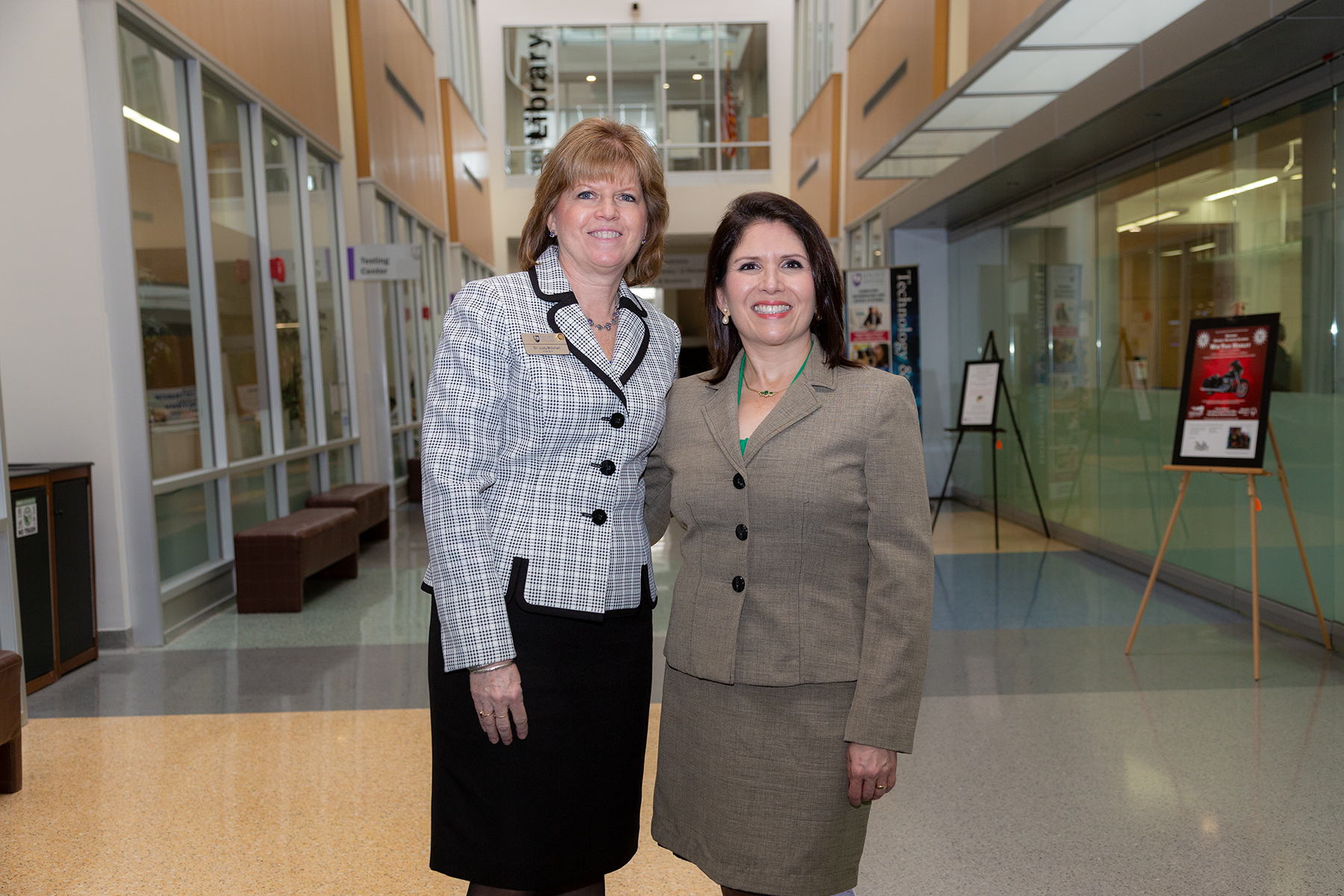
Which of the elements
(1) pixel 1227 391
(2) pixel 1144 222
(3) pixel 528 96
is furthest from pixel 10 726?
(3) pixel 528 96

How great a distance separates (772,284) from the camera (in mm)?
1768

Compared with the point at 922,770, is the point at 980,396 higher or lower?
higher

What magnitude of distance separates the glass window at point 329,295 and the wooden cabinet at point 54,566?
366 centimetres

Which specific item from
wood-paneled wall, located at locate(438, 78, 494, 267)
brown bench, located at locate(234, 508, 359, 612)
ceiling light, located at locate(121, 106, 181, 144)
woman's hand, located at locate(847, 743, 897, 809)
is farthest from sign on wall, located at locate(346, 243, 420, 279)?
woman's hand, located at locate(847, 743, 897, 809)

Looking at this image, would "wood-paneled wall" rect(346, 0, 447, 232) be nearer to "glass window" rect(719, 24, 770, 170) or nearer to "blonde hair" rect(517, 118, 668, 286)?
"glass window" rect(719, 24, 770, 170)

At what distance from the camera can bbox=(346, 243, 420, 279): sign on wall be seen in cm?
871

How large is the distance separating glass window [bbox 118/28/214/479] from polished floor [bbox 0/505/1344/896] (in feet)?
4.06

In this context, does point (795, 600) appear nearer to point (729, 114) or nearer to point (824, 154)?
point (824, 154)

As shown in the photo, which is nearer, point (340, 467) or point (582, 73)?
point (340, 467)

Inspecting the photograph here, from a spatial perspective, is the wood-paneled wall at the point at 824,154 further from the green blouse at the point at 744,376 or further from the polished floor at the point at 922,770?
the green blouse at the point at 744,376

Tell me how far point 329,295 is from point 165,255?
324 centimetres

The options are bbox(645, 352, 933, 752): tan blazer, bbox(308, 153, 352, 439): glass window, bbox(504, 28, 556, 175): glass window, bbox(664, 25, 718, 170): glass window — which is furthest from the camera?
bbox(664, 25, 718, 170): glass window

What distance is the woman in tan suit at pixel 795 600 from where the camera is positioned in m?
1.66

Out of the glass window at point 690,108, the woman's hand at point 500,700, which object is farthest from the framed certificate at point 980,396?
the glass window at point 690,108
